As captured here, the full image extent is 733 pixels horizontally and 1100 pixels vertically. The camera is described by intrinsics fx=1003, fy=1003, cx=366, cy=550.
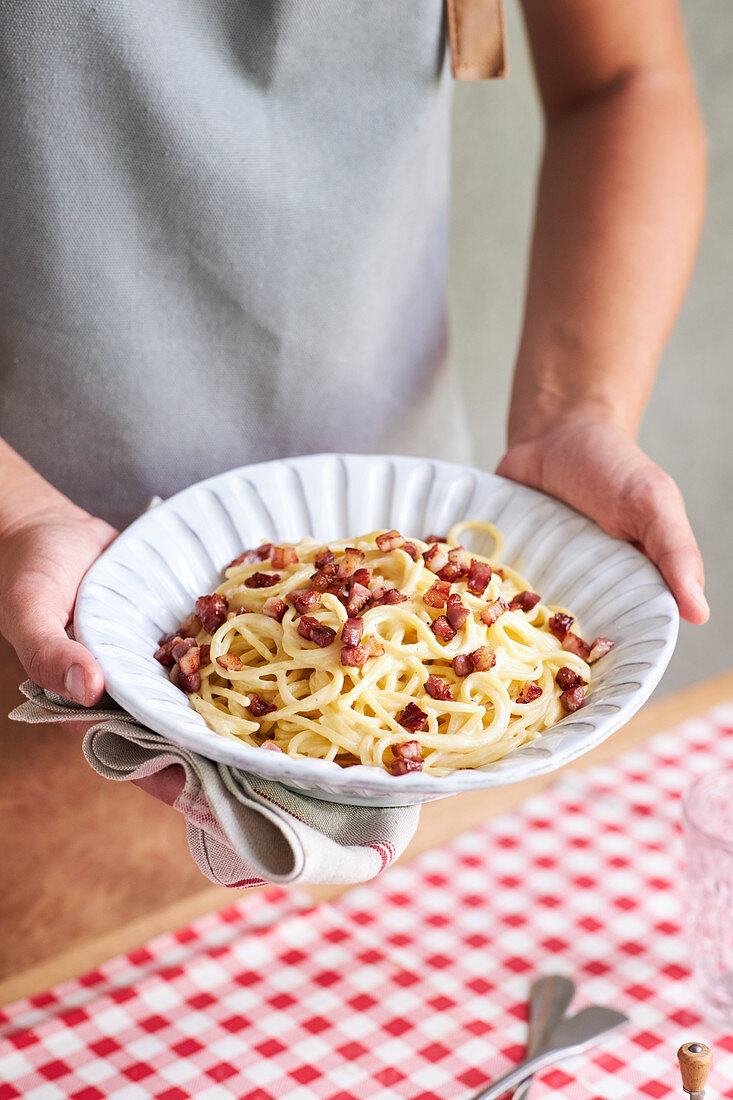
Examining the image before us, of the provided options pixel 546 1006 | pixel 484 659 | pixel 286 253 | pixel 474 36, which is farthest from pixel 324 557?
pixel 474 36

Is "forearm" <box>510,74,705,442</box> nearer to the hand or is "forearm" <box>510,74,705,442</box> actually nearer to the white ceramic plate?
the hand

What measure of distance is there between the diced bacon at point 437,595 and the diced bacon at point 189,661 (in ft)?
1.02

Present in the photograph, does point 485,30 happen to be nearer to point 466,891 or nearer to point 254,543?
point 254,543

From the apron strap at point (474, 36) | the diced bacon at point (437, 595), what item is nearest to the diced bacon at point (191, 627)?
the diced bacon at point (437, 595)

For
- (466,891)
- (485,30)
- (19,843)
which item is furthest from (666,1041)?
(485,30)

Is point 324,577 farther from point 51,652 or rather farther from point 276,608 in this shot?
point 51,652

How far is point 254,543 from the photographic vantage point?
61.4 inches

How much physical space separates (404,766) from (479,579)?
35 cm

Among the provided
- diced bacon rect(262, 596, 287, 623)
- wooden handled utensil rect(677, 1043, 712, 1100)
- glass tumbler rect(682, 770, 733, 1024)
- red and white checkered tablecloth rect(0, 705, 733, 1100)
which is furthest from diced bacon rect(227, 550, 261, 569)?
wooden handled utensil rect(677, 1043, 712, 1100)

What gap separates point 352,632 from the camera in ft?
4.10

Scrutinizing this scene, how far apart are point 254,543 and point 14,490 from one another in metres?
0.36

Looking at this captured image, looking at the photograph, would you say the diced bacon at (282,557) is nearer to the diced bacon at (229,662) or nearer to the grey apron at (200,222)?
the diced bacon at (229,662)

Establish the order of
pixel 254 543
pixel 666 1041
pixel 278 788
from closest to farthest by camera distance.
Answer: pixel 278 788 → pixel 666 1041 → pixel 254 543

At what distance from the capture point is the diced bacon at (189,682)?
127 centimetres
